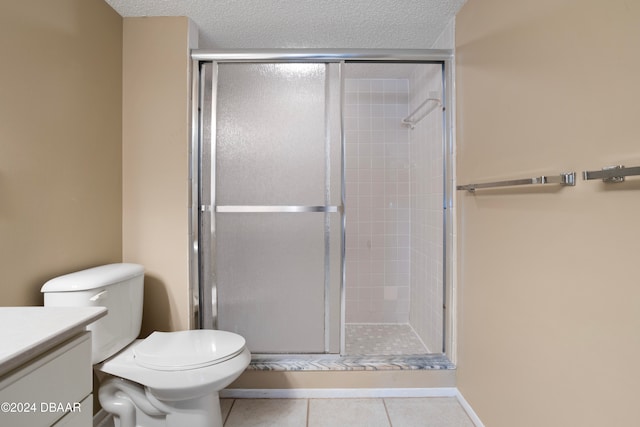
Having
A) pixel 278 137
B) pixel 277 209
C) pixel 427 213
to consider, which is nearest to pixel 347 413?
pixel 277 209

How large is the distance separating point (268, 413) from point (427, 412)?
2.89ft

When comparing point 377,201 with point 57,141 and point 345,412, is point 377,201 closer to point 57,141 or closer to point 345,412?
point 345,412

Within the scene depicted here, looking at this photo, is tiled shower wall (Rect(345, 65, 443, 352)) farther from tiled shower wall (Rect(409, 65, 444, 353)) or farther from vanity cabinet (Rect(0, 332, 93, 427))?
vanity cabinet (Rect(0, 332, 93, 427))

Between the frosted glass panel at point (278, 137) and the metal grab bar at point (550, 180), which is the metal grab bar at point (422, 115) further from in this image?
the metal grab bar at point (550, 180)

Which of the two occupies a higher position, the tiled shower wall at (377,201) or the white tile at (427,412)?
the tiled shower wall at (377,201)

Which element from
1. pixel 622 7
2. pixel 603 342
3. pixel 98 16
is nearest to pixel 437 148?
pixel 622 7

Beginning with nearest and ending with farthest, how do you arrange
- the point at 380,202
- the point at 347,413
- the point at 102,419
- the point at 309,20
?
1. the point at 102,419
2. the point at 347,413
3. the point at 309,20
4. the point at 380,202

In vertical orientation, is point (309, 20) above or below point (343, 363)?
above

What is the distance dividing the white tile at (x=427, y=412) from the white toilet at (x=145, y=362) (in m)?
0.91

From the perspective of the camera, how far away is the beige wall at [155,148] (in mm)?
1963

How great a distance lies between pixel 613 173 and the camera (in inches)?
33.0

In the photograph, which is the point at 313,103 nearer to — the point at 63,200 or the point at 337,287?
the point at 337,287

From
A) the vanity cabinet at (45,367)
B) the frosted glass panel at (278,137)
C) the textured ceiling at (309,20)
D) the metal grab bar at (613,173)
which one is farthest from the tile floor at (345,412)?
the textured ceiling at (309,20)

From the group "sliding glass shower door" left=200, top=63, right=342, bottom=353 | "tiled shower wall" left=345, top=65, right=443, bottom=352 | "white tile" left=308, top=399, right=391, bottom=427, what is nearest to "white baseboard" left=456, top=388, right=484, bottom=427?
"white tile" left=308, top=399, right=391, bottom=427
